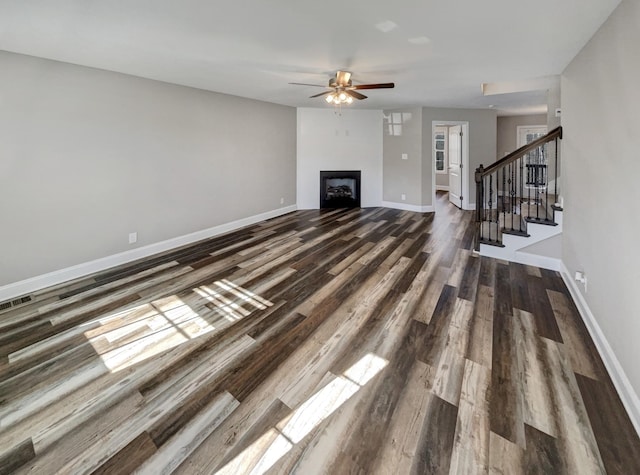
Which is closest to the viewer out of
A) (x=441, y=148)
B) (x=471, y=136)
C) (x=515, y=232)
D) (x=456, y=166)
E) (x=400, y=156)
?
(x=515, y=232)

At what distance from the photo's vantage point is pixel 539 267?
3.95 metres

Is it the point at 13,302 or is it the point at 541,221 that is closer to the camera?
the point at 13,302

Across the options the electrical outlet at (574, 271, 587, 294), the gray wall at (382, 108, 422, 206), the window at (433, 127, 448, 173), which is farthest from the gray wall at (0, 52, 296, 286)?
the window at (433, 127, 448, 173)

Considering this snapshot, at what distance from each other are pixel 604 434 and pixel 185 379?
2.37 m

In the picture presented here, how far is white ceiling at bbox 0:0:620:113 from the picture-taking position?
2391mm

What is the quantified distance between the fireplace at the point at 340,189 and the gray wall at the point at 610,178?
4981 millimetres

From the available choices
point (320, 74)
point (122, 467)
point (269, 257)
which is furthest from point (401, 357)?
point (320, 74)

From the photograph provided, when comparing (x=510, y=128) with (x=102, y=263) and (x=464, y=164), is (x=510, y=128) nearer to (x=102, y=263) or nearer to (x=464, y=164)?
(x=464, y=164)

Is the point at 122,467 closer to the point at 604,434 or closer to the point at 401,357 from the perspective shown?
the point at 401,357

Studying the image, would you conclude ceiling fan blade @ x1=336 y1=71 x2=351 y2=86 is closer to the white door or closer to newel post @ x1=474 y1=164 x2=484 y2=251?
newel post @ x1=474 y1=164 x2=484 y2=251

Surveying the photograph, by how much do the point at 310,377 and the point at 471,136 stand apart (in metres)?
7.22

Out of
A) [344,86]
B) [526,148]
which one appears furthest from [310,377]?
[526,148]

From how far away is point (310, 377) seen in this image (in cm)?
207

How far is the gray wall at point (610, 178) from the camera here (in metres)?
1.87
